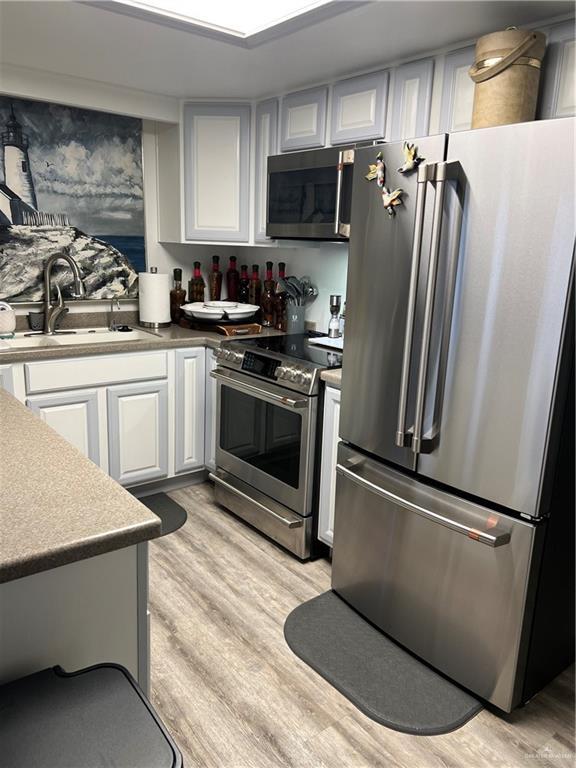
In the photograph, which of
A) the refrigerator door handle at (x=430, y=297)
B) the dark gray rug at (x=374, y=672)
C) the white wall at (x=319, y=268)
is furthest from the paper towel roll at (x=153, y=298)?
the refrigerator door handle at (x=430, y=297)

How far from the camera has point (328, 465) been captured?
2506 millimetres

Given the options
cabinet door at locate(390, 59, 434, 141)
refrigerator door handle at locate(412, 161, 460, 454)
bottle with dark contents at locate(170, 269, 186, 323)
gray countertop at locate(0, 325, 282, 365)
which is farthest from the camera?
bottle with dark contents at locate(170, 269, 186, 323)

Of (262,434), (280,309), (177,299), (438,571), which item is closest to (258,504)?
(262,434)

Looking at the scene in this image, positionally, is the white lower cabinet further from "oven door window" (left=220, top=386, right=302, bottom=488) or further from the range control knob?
the range control knob

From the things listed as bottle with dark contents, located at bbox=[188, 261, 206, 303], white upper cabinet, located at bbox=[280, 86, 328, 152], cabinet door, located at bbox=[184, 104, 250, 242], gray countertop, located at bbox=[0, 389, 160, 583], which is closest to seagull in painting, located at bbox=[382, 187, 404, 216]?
white upper cabinet, located at bbox=[280, 86, 328, 152]

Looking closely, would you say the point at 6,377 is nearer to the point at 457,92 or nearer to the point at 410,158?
the point at 410,158

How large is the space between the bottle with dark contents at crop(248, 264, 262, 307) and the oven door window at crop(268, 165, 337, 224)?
0.70 meters

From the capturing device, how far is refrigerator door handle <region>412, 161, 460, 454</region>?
1.68 meters

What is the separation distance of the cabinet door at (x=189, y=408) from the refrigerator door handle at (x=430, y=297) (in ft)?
5.35

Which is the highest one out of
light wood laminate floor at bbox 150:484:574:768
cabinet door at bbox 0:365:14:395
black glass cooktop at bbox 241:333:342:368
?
black glass cooktop at bbox 241:333:342:368

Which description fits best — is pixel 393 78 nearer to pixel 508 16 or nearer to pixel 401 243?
pixel 508 16

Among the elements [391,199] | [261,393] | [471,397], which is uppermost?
[391,199]

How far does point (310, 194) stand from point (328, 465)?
1.22 meters

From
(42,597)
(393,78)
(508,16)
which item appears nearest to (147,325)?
(393,78)
